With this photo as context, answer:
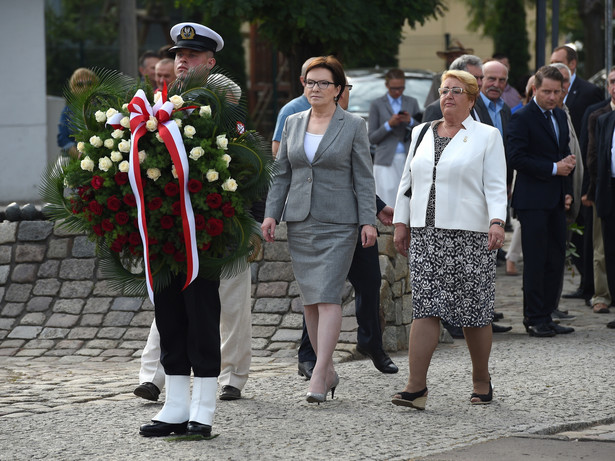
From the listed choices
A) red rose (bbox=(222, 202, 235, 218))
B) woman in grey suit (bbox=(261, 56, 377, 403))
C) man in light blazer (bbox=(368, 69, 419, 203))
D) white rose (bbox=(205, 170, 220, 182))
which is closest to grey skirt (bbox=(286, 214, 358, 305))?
woman in grey suit (bbox=(261, 56, 377, 403))

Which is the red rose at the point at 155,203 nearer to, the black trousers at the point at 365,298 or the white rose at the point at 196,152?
the white rose at the point at 196,152

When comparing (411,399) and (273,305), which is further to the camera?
(273,305)

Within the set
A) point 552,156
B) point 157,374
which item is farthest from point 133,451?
point 552,156

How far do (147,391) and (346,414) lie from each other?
1.14 m

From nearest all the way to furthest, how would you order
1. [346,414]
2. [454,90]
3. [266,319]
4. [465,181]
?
[346,414], [465,181], [454,90], [266,319]

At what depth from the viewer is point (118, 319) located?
30.4ft

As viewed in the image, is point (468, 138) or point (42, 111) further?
point (42, 111)

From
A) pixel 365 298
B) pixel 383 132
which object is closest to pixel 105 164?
pixel 365 298

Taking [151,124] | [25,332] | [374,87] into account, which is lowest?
[25,332]

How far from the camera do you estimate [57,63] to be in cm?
2908

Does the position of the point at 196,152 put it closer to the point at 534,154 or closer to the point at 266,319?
the point at 266,319

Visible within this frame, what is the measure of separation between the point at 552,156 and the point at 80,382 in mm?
4013

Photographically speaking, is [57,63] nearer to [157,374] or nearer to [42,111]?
[42,111]

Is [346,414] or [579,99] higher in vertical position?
[579,99]
